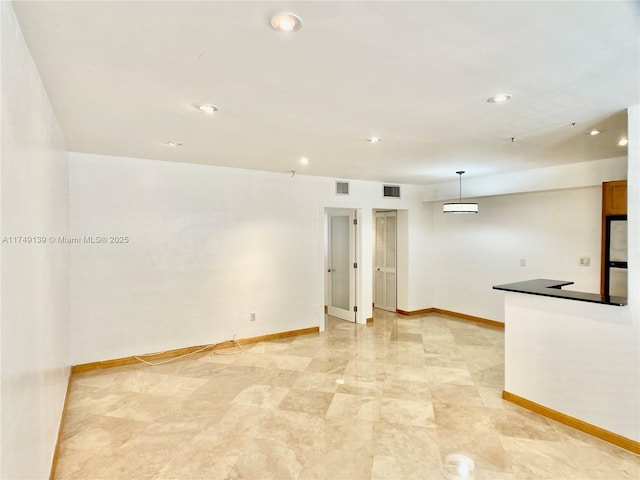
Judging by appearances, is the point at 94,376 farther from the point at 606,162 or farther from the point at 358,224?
the point at 606,162

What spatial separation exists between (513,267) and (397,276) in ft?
6.61

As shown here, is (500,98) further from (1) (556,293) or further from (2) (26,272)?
(2) (26,272)

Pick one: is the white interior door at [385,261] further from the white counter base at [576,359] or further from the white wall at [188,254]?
the white counter base at [576,359]

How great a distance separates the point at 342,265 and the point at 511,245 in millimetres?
2835

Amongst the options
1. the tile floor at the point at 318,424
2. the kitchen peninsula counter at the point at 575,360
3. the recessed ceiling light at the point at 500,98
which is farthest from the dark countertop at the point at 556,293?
the recessed ceiling light at the point at 500,98

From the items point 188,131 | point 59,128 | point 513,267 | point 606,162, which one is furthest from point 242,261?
point 606,162

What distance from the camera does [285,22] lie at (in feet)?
4.88

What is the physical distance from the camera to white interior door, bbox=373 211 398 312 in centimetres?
679

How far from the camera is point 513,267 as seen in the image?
5.55m

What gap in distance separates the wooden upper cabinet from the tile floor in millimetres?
2144

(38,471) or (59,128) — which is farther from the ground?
(59,128)

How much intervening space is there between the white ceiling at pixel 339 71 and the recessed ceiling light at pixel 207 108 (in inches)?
3.0

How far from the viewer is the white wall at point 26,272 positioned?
1305 mm

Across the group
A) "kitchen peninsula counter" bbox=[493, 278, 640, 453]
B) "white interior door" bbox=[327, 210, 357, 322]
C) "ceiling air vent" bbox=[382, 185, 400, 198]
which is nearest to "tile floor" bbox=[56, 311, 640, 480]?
"kitchen peninsula counter" bbox=[493, 278, 640, 453]
